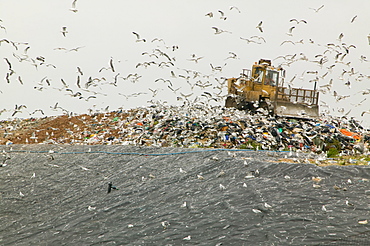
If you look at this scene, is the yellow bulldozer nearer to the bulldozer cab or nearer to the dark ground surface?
the bulldozer cab

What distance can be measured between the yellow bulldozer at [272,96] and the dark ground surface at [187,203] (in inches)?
223

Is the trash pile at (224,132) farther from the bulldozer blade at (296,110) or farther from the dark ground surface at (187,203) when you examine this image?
the dark ground surface at (187,203)

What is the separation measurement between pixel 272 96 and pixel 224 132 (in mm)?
4333

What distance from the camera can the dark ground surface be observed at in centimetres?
435

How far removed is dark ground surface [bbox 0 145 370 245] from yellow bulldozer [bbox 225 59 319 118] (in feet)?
18.6

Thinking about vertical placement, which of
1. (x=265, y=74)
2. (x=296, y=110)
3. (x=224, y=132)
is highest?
(x=265, y=74)

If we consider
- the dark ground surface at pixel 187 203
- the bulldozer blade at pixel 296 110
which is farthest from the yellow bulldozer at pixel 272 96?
the dark ground surface at pixel 187 203

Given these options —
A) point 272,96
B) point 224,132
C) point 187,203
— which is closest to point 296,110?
point 272,96

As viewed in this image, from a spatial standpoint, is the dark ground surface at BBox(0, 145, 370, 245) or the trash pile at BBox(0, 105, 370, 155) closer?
the dark ground surface at BBox(0, 145, 370, 245)

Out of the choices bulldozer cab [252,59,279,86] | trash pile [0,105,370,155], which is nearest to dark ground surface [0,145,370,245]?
trash pile [0,105,370,155]

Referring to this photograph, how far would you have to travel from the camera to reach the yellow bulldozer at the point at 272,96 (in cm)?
1334

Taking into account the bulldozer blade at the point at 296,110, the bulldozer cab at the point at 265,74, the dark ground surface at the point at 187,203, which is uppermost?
the bulldozer cab at the point at 265,74

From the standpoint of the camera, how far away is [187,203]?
5.29 meters

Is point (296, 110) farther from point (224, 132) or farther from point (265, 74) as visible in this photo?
point (224, 132)
